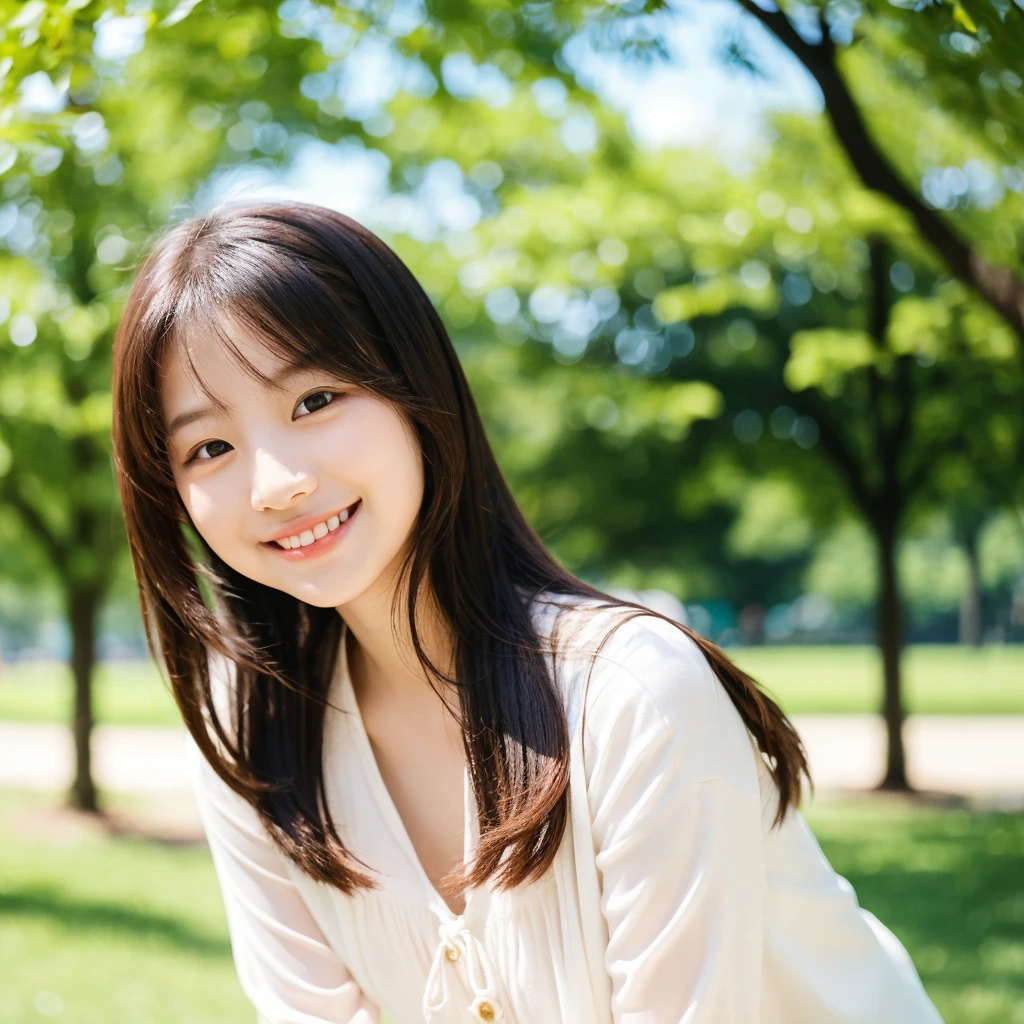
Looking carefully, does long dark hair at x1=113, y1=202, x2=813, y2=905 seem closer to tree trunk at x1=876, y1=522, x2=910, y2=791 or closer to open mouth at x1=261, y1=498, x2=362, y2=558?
open mouth at x1=261, y1=498, x2=362, y2=558

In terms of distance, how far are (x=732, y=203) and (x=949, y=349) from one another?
6.38 feet

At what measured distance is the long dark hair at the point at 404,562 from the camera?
1.75 metres

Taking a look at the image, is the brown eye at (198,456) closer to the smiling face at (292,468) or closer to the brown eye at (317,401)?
the smiling face at (292,468)

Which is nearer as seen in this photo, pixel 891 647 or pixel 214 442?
pixel 214 442

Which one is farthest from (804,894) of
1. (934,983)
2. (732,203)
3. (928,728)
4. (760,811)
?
(928,728)

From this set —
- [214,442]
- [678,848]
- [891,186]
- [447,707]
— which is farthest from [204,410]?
[891,186]

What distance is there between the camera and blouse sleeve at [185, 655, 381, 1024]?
2.04 m

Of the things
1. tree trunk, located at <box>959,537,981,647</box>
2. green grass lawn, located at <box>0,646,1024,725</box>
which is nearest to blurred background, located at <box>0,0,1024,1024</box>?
green grass lawn, located at <box>0,646,1024,725</box>

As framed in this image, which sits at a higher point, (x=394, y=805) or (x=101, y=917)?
(x=394, y=805)

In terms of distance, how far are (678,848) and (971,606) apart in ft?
83.0

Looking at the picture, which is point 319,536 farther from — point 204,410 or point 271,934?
point 271,934

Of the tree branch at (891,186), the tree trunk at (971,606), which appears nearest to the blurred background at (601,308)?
the tree branch at (891,186)

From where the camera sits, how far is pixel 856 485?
10.0 meters

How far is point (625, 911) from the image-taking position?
5.57 feet
